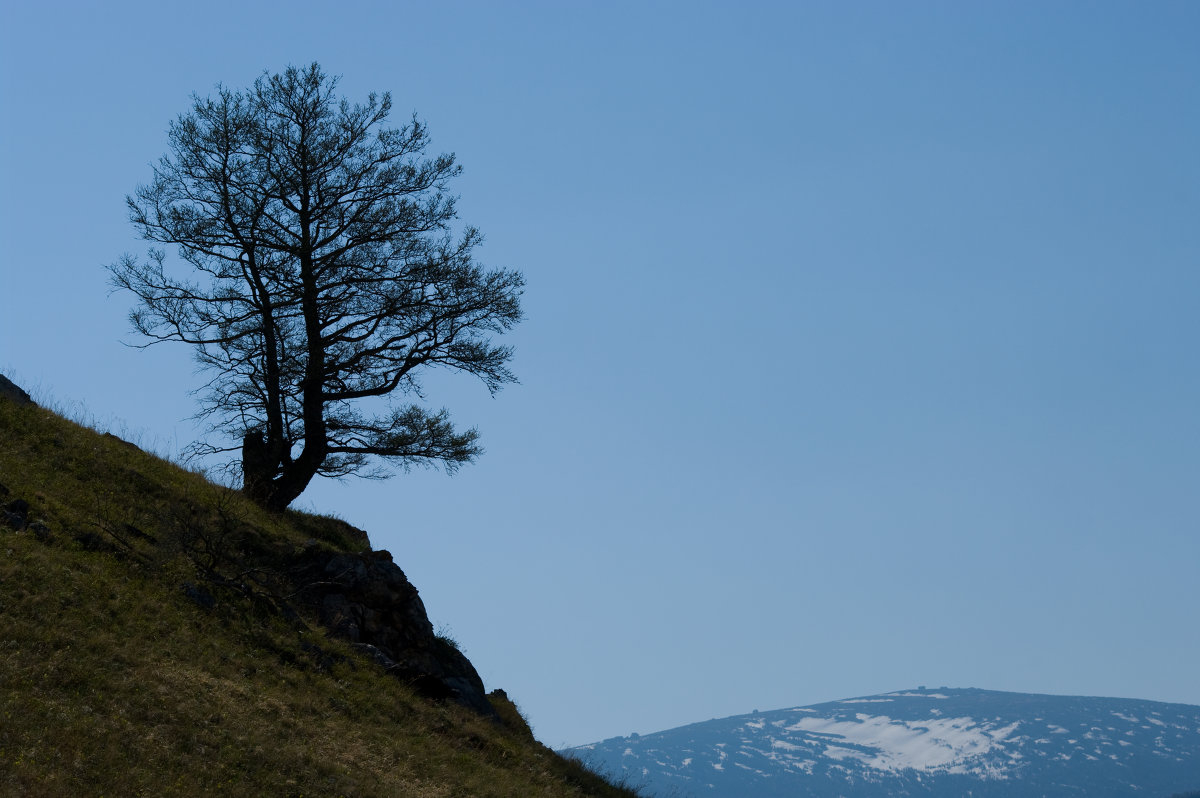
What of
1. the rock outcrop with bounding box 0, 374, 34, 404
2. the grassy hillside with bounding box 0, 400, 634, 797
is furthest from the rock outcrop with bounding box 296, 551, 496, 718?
the rock outcrop with bounding box 0, 374, 34, 404

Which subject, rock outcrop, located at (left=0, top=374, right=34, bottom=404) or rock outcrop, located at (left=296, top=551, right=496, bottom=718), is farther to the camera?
rock outcrop, located at (left=0, top=374, right=34, bottom=404)

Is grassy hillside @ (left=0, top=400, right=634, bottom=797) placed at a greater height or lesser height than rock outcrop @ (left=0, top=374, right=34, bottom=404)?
lesser

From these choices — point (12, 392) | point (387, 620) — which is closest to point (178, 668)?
point (387, 620)

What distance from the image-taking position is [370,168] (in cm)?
2688

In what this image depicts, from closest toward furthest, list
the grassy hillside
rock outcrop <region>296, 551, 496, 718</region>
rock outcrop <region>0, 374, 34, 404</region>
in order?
the grassy hillside → rock outcrop <region>296, 551, 496, 718</region> → rock outcrop <region>0, 374, 34, 404</region>

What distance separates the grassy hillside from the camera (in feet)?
46.0

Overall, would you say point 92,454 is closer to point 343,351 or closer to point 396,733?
point 343,351

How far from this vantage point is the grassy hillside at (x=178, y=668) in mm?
14016

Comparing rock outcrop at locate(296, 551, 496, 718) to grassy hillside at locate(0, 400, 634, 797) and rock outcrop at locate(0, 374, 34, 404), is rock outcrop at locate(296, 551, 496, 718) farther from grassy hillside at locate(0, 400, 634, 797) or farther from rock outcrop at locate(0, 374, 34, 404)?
rock outcrop at locate(0, 374, 34, 404)

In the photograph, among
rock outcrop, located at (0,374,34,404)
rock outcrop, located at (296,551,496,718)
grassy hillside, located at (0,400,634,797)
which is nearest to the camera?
grassy hillside, located at (0,400,634,797)

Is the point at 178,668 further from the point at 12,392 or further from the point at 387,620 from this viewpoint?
the point at 12,392

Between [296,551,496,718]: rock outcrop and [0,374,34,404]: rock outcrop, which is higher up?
[0,374,34,404]: rock outcrop

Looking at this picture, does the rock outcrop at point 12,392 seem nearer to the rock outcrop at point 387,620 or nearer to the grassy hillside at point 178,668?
the grassy hillside at point 178,668

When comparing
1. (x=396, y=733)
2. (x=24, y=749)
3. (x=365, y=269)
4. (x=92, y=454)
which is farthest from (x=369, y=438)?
(x=24, y=749)
